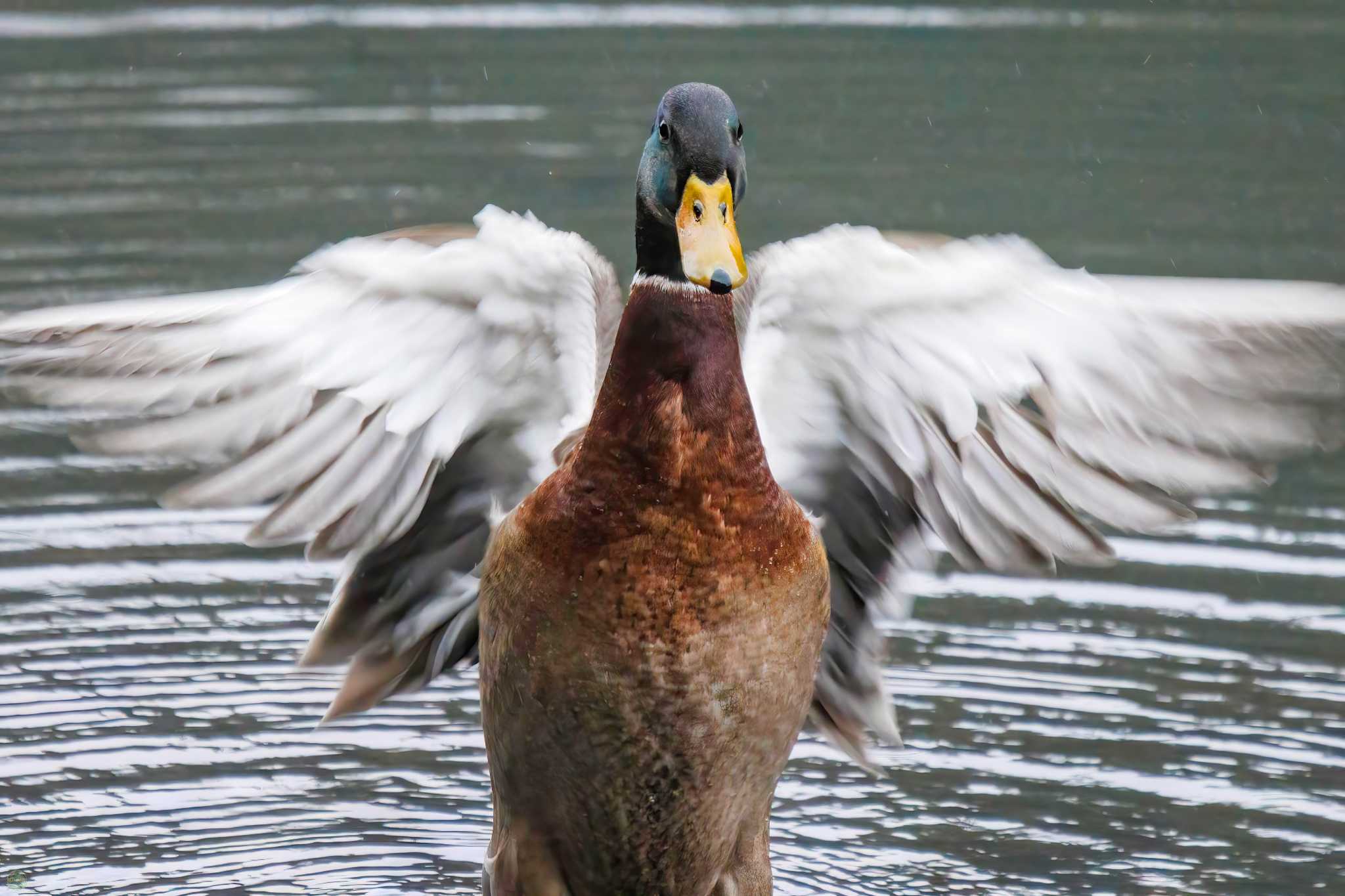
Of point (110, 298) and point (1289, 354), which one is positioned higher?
point (1289, 354)

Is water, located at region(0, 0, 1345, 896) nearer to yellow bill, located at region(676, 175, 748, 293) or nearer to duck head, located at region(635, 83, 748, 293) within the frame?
duck head, located at region(635, 83, 748, 293)

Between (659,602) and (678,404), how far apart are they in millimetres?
388

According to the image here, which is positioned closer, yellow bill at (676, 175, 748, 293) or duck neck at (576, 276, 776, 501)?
yellow bill at (676, 175, 748, 293)

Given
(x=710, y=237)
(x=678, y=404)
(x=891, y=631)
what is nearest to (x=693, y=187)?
(x=710, y=237)

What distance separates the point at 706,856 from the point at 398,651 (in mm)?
949

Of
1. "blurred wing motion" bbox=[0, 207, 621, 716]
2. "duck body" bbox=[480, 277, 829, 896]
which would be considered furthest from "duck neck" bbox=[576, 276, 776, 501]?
"blurred wing motion" bbox=[0, 207, 621, 716]

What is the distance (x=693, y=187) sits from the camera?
373cm

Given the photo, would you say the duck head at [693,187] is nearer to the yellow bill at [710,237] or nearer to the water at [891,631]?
the yellow bill at [710,237]

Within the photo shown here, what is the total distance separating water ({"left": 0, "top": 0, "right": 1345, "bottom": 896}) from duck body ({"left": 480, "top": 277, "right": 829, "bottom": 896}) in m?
0.92

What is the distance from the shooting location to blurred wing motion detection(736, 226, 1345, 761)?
3877mm

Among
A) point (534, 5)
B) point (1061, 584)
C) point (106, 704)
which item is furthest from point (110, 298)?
point (534, 5)

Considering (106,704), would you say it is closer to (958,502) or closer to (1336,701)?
(958,502)

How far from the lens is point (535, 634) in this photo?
405 cm

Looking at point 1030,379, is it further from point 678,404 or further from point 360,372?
Result: point 360,372
